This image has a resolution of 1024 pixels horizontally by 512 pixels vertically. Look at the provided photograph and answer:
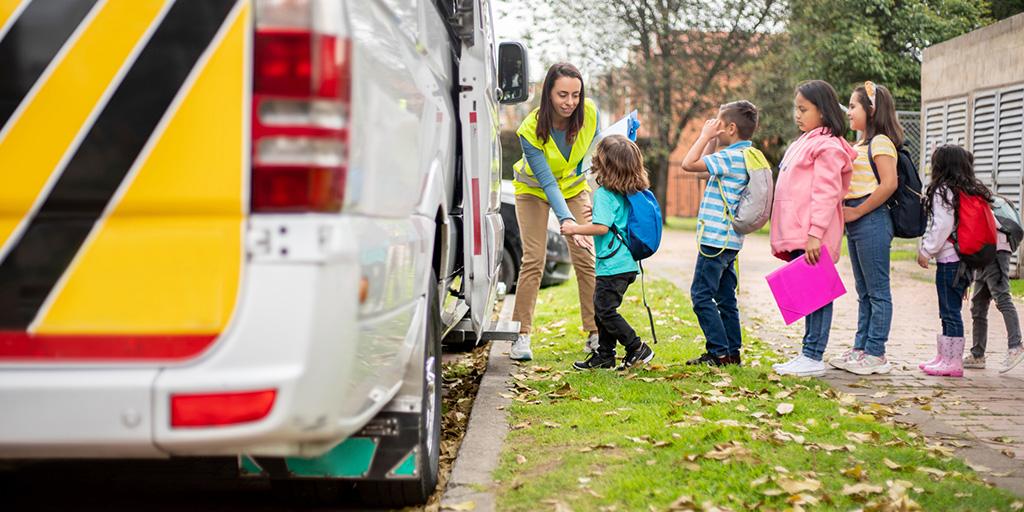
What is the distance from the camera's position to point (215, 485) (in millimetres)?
4637

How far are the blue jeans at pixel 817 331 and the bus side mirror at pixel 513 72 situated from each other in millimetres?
2189

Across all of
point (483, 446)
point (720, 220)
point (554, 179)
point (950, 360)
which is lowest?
point (483, 446)

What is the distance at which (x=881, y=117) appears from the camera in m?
6.98

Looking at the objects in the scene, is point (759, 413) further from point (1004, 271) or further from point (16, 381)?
point (16, 381)

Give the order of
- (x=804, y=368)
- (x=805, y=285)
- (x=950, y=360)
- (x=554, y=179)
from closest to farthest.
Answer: (x=805, y=285) < (x=804, y=368) < (x=950, y=360) < (x=554, y=179)

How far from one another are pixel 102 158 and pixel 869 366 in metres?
5.49

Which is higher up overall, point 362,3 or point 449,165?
point 362,3

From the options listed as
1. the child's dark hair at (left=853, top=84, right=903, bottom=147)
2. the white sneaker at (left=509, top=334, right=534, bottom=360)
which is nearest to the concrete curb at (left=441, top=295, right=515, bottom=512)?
the white sneaker at (left=509, top=334, right=534, bottom=360)

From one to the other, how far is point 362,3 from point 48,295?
111 cm

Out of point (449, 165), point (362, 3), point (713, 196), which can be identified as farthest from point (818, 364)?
point (362, 3)

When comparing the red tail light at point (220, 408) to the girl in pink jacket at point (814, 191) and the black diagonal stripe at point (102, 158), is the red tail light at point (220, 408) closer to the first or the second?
the black diagonal stripe at point (102, 158)

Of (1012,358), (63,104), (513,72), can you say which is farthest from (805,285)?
(63,104)

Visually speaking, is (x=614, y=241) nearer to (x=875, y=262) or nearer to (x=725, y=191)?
(x=725, y=191)

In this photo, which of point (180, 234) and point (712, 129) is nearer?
point (180, 234)
